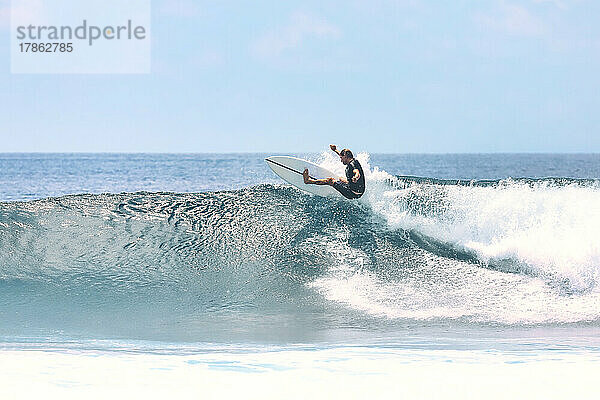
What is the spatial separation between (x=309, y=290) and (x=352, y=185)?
2.27 metres

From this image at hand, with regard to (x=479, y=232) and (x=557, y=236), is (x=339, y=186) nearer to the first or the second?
(x=479, y=232)

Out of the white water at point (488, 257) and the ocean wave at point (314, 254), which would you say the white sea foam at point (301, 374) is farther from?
the white water at point (488, 257)

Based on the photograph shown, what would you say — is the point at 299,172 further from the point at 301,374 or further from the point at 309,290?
the point at 301,374

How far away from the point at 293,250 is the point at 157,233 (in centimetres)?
230

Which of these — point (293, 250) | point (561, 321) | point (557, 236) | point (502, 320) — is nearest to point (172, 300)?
point (293, 250)

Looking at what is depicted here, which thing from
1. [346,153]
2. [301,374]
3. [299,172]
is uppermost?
[346,153]

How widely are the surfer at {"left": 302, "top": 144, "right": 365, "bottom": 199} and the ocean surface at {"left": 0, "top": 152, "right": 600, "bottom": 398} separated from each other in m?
0.54

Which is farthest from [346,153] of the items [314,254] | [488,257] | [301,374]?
[301,374]

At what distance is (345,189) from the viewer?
11.1 meters

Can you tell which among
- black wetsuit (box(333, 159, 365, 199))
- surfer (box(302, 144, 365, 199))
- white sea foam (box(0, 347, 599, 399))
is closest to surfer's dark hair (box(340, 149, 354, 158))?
surfer (box(302, 144, 365, 199))

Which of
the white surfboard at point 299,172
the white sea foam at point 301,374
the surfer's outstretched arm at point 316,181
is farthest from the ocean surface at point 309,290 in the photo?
the surfer's outstretched arm at point 316,181

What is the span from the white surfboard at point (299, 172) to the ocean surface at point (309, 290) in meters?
0.20

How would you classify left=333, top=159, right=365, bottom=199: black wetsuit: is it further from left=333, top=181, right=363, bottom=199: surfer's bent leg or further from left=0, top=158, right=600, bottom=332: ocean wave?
left=0, top=158, right=600, bottom=332: ocean wave

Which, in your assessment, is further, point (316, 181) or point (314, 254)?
point (316, 181)
